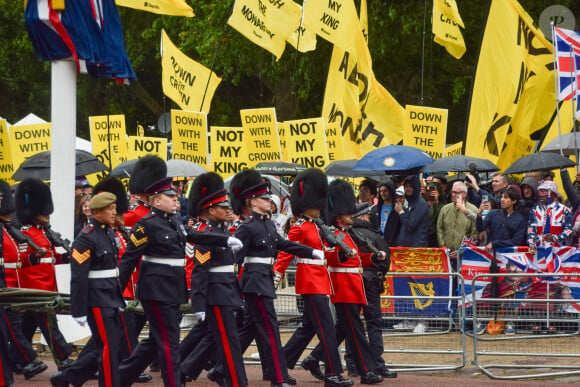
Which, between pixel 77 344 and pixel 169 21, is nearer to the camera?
pixel 77 344

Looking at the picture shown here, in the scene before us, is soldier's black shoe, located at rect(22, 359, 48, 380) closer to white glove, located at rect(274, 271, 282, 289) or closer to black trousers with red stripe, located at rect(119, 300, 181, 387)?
black trousers with red stripe, located at rect(119, 300, 181, 387)

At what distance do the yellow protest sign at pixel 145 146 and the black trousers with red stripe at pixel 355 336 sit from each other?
715 cm

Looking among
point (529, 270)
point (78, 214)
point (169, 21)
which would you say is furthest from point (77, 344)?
point (169, 21)

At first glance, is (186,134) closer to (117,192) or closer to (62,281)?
(62,281)

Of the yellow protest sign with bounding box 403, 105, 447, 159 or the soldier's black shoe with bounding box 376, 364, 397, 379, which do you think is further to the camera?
the yellow protest sign with bounding box 403, 105, 447, 159

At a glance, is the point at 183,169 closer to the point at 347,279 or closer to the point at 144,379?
the point at 144,379

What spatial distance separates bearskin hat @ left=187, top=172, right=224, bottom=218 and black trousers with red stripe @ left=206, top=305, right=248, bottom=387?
972mm

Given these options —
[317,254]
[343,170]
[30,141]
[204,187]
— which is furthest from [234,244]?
[30,141]

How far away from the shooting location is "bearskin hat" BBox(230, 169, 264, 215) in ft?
32.0

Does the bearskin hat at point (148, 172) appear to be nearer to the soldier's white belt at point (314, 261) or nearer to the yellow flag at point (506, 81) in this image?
the soldier's white belt at point (314, 261)

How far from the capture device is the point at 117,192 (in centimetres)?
1019

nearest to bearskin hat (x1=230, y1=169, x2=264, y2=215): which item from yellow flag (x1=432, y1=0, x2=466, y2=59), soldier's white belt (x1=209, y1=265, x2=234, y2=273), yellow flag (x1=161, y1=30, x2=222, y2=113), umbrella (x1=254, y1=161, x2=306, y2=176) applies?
soldier's white belt (x1=209, y1=265, x2=234, y2=273)

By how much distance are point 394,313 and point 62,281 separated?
3370 mm

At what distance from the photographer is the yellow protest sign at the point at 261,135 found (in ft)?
51.6
